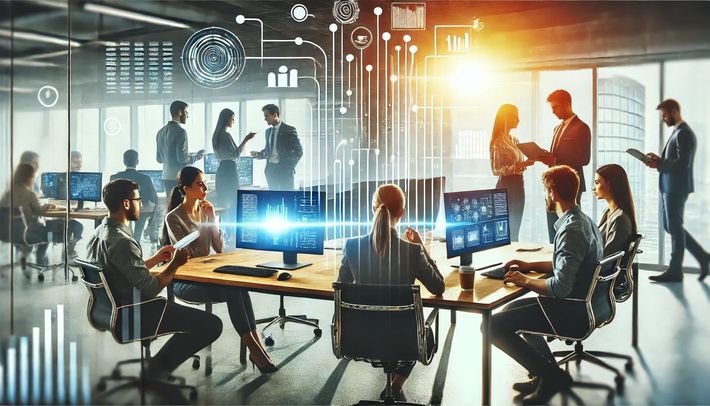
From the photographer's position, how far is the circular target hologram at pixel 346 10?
6.75m

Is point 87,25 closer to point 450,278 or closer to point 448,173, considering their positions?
point 448,173

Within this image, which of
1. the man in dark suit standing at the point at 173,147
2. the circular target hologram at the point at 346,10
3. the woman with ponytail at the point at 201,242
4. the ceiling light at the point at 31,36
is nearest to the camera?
the ceiling light at the point at 31,36

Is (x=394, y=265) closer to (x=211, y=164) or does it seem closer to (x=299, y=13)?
(x=211, y=164)

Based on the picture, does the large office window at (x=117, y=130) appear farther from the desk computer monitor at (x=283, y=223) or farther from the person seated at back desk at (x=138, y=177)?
the desk computer monitor at (x=283, y=223)

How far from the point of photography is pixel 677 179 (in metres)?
6.04

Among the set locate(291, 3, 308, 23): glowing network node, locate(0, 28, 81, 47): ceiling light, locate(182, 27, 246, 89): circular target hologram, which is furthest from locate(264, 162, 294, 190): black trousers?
locate(0, 28, 81, 47): ceiling light

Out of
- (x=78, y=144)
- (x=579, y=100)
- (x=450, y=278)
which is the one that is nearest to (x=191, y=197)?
(x=450, y=278)

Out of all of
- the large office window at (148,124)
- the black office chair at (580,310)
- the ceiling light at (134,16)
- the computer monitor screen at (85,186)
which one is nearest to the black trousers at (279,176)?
the large office window at (148,124)

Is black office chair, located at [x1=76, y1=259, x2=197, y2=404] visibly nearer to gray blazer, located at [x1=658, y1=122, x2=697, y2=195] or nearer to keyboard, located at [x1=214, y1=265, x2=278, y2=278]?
keyboard, located at [x1=214, y1=265, x2=278, y2=278]

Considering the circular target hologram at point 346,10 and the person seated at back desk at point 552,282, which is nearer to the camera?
the person seated at back desk at point 552,282

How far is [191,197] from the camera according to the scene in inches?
162

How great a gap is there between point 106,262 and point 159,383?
86 cm

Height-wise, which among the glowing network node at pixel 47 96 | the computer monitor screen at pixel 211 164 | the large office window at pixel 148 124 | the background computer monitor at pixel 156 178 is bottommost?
the background computer monitor at pixel 156 178

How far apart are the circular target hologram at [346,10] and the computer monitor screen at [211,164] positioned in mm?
2051
